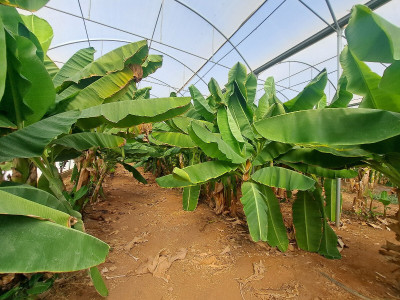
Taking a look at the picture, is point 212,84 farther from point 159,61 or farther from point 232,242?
point 232,242

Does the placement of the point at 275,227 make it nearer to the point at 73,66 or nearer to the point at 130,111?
the point at 130,111

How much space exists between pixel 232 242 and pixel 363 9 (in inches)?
77.4

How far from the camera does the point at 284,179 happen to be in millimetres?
1477

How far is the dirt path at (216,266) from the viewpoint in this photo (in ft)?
4.38

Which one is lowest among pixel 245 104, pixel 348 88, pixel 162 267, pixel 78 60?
pixel 162 267

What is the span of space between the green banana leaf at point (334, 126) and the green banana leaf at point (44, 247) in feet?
3.41

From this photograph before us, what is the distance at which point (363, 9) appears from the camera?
32.8 inches

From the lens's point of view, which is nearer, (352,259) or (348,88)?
(348,88)

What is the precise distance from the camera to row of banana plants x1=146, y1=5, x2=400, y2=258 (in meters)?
0.90

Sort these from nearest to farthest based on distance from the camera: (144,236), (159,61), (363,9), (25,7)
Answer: (363,9) → (25,7) → (159,61) → (144,236)

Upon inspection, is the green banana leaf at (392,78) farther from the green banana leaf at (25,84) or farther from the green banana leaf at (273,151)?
the green banana leaf at (25,84)

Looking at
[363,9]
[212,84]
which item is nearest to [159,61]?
[212,84]

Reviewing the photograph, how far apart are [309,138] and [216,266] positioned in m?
1.27

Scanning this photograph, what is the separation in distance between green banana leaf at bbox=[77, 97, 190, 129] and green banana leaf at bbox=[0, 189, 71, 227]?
0.56 metres
